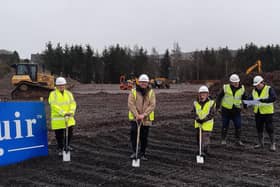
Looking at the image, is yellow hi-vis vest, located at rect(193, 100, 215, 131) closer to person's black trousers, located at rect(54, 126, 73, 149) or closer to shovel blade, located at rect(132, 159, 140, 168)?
shovel blade, located at rect(132, 159, 140, 168)

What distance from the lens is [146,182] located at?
17.7 feet

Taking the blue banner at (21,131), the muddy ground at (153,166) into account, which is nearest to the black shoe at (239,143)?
the muddy ground at (153,166)

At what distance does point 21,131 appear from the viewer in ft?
21.7

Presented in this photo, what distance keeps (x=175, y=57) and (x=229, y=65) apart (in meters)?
18.4

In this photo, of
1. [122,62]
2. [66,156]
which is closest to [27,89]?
[66,156]

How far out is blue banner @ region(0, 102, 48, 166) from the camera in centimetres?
636

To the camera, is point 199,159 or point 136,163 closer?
point 136,163

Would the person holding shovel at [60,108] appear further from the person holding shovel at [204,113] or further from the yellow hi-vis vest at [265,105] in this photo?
the yellow hi-vis vest at [265,105]

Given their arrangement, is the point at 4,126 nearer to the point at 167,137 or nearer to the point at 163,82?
the point at 167,137

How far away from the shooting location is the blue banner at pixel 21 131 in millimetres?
6359

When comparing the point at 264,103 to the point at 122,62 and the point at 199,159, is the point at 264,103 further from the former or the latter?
the point at 122,62

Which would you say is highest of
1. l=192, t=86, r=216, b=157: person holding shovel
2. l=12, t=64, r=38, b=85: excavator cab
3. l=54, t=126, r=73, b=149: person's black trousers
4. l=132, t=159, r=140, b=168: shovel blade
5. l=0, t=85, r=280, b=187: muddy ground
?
l=12, t=64, r=38, b=85: excavator cab

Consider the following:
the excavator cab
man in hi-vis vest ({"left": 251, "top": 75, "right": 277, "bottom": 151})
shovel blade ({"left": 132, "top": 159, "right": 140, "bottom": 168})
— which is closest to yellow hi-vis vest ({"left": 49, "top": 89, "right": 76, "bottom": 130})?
shovel blade ({"left": 132, "top": 159, "right": 140, "bottom": 168})

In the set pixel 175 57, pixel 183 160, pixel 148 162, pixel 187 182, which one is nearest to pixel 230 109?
pixel 183 160
